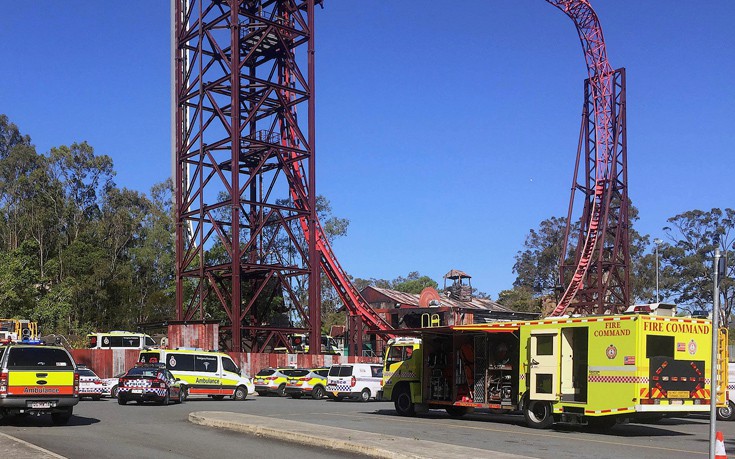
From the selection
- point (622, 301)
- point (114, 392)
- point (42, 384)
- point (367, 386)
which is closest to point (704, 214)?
point (622, 301)

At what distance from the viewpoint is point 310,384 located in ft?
127

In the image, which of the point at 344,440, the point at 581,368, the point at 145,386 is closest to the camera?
the point at 344,440

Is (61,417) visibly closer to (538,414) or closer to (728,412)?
(538,414)

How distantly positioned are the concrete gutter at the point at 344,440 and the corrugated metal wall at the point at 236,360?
22741 mm

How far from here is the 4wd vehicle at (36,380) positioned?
19.6 metres

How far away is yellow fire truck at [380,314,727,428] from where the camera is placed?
63.4 ft

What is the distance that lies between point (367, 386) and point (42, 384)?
17374 millimetres

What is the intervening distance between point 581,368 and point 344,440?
727 centimetres

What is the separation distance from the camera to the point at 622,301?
61875 mm

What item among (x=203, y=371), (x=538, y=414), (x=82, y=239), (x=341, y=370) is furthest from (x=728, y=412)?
(x=82, y=239)

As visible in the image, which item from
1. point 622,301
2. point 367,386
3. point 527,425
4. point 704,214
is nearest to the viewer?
point 527,425

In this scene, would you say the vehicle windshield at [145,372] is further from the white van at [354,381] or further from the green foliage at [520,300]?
the green foliage at [520,300]

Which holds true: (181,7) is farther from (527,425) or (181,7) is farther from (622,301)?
(527,425)

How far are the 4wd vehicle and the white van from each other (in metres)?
15.9
